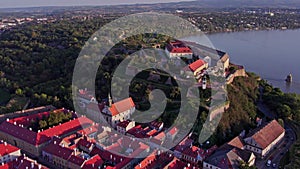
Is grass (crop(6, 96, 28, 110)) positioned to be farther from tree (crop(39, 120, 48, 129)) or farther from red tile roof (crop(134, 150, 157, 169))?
red tile roof (crop(134, 150, 157, 169))

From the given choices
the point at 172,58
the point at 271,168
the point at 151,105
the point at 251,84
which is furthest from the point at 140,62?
the point at 271,168

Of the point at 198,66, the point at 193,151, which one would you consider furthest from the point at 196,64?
the point at 193,151

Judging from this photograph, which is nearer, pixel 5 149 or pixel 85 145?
pixel 5 149

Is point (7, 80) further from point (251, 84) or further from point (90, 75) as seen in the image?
point (251, 84)

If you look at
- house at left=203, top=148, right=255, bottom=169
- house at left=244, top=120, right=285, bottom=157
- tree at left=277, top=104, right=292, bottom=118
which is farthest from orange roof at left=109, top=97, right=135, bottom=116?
tree at left=277, top=104, right=292, bottom=118

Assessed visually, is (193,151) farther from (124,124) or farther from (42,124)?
Answer: (42,124)

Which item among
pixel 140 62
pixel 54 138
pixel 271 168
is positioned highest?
pixel 140 62
